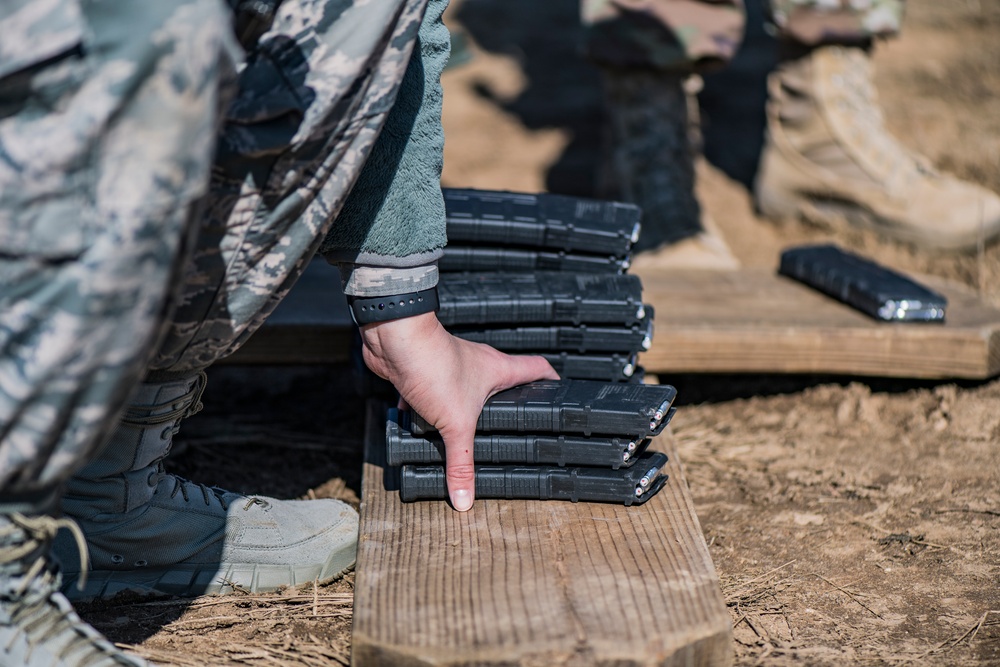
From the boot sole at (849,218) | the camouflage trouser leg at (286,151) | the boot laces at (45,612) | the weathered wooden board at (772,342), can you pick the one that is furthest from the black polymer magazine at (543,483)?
the boot sole at (849,218)

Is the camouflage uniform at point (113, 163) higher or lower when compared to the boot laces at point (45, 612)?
higher

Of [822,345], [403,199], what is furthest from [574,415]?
[822,345]

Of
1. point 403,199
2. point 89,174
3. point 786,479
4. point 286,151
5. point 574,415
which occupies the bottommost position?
point 786,479

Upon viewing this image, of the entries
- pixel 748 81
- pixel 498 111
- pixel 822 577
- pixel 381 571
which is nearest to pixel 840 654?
pixel 822 577

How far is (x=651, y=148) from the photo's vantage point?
382 centimetres

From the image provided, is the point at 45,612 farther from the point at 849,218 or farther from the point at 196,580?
the point at 849,218

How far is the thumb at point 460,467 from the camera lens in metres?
1.68

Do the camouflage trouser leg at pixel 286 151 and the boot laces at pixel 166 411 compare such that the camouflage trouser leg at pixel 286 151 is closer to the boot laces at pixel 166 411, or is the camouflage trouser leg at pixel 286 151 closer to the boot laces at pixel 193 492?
the boot laces at pixel 166 411

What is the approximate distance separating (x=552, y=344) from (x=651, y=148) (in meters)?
1.93

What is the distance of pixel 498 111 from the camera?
193 inches

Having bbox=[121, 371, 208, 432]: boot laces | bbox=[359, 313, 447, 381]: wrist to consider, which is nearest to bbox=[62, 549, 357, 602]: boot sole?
bbox=[121, 371, 208, 432]: boot laces

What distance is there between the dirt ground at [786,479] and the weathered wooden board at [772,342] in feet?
0.41

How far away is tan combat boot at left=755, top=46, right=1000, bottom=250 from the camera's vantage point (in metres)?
3.50

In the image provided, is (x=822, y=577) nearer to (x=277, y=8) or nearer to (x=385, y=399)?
(x=385, y=399)
